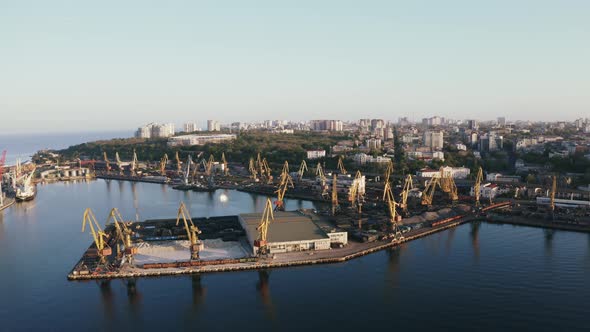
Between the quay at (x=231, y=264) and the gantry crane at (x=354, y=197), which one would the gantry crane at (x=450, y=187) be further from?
the quay at (x=231, y=264)

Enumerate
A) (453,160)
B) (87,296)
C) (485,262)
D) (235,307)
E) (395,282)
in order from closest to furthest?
(235,307)
(87,296)
(395,282)
(485,262)
(453,160)

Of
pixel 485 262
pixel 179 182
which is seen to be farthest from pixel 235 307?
pixel 179 182

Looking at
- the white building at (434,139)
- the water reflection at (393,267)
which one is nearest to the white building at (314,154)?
the white building at (434,139)

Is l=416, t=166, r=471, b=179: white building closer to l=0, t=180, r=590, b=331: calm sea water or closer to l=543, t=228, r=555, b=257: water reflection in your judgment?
l=543, t=228, r=555, b=257: water reflection

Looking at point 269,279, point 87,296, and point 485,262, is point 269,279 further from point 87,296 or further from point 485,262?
point 485,262

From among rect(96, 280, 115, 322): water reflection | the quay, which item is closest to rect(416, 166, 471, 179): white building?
the quay
